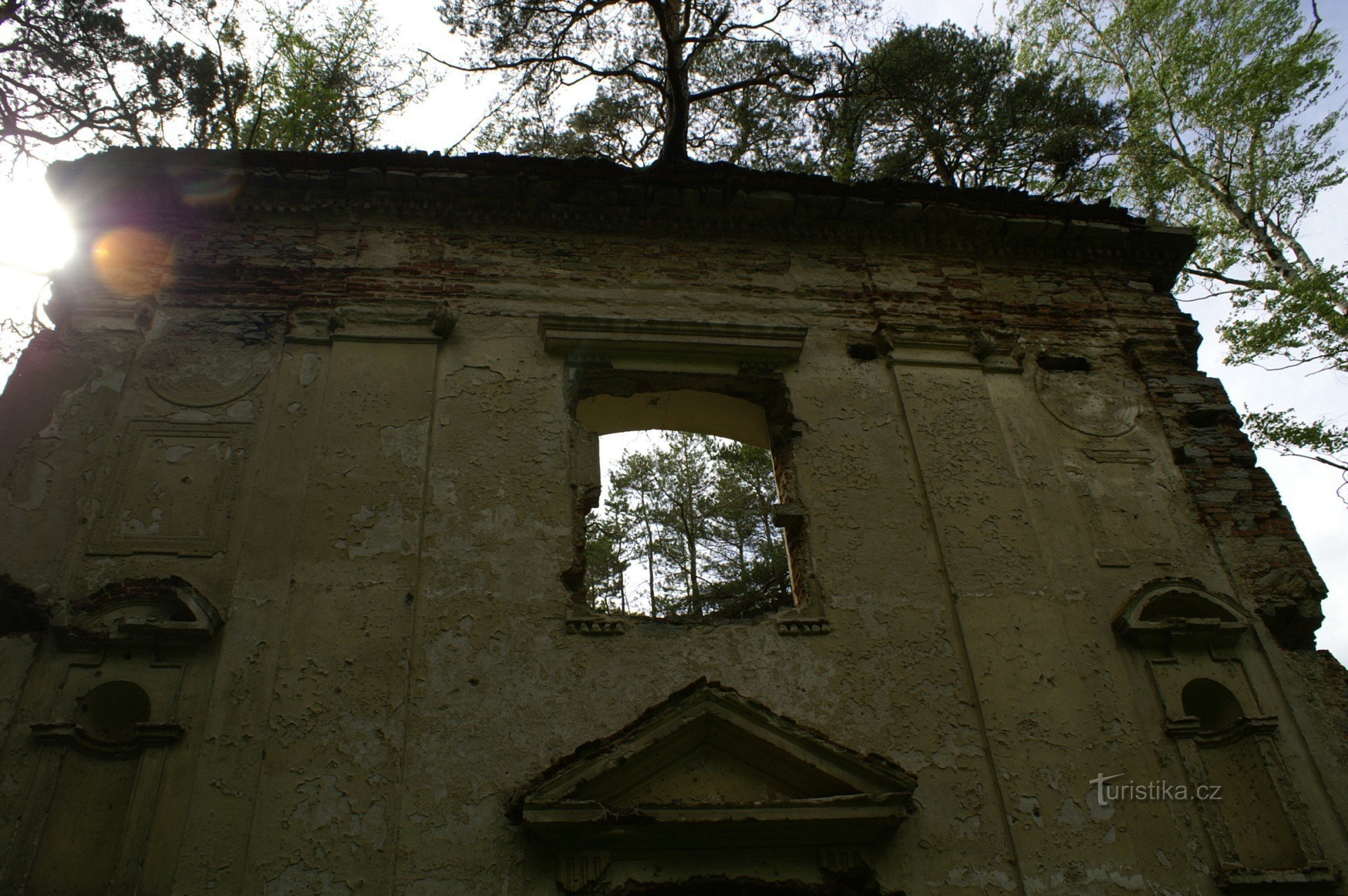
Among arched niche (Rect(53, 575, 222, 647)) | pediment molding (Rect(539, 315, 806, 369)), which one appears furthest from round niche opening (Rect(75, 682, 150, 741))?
pediment molding (Rect(539, 315, 806, 369))

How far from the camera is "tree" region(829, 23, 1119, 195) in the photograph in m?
12.1

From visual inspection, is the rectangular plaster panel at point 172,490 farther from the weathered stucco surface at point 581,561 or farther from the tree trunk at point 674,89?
the tree trunk at point 674,89

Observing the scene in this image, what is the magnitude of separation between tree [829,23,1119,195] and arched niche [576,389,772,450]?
631 cm

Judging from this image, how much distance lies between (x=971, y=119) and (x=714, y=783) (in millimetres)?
10681

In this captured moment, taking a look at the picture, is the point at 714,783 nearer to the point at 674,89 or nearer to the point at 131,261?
the point at 131,261

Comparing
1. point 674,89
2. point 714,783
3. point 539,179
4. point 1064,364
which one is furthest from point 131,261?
point 1064,364

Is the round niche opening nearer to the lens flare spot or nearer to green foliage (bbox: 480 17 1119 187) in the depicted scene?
the lens flare spot

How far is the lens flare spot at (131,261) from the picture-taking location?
5941mm

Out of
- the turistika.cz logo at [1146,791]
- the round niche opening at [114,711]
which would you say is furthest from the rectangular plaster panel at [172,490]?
the turistika.cz logo at [1146,791]

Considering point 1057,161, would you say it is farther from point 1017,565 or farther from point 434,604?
point 434,604

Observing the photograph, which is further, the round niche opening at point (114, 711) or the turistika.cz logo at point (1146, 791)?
the turistika.cz logo at point (1146, 791)

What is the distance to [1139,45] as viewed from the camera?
13898 millimetres

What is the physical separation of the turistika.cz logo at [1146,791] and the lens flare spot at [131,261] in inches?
262

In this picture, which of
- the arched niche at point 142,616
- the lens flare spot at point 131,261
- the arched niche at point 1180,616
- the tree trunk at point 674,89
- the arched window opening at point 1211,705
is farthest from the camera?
the tree trunk at point 674,89
